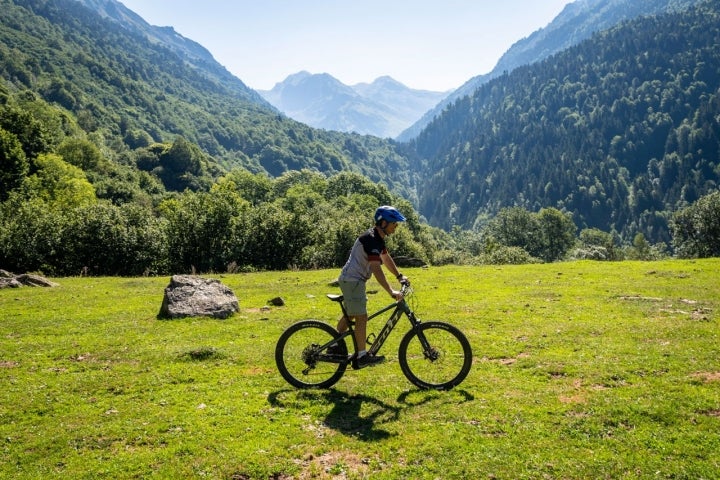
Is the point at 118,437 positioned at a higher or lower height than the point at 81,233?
lower

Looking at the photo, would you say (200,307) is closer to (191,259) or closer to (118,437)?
(118,437)

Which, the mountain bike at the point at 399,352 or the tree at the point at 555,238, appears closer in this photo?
the mountain bike at the point at 399,352

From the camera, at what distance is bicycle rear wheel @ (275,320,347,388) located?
41.7 feet

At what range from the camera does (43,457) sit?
932cm

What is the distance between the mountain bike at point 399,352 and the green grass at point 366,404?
50 cm

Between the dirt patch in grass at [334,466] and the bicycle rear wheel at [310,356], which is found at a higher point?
the bicycle rear wheel at [310,356]

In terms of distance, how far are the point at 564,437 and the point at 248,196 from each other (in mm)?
143742

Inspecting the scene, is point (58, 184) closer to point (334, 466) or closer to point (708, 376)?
point (334, 466)

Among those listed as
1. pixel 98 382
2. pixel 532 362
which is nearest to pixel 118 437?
pixel 98 382

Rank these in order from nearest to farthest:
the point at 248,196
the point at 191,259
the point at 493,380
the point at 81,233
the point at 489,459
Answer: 1. the point at 489,459
2. the point at 493,380
3. the point at 81,233
4. the point at 191,259
5. the point at 248,196

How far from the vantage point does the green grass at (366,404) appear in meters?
8.88

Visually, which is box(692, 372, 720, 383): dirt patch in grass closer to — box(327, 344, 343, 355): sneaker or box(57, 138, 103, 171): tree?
box(327, 344, 343, 355): sneaker

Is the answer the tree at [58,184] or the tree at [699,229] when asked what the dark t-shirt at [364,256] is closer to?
the tree at [58,184]

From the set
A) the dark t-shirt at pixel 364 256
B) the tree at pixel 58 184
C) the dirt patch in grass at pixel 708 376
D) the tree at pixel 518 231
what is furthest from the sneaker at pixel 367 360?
the tree at pixel 518 231
